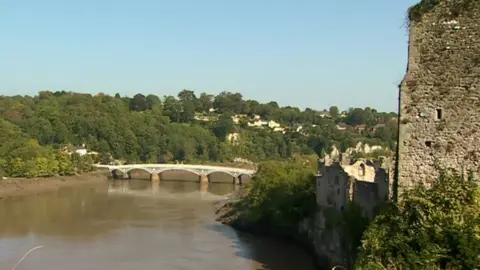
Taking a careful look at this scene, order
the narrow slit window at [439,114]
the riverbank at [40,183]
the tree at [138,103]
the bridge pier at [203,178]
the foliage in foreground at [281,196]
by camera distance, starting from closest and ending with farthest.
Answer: the narrow slit window at [439,114]
the foliage in foreground at [281,196]
the riverbank at [40,183]
the bridge pier at [203,178]
the tree at [138,103]

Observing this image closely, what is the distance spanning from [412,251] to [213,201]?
41.2 m

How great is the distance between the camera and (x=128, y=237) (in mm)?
32625

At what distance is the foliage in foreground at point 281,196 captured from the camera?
29.1m

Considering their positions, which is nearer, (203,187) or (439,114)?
(439,114)

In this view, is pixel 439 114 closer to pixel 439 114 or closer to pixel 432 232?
pixel 439 114

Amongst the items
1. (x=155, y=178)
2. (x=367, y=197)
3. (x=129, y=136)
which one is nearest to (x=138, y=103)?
(x=129, y=136)

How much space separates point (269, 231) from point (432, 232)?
2349cm

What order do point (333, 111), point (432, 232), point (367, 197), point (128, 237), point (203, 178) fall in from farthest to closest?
point (333, 111) → point (203, 178) → point (128, 237) → point (367, 197) → point (432, 232)

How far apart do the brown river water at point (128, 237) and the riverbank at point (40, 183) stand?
2052mm

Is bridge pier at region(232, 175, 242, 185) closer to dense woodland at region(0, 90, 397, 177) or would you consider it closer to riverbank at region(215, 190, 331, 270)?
dense woodland at region(0, 90, 397, 177)

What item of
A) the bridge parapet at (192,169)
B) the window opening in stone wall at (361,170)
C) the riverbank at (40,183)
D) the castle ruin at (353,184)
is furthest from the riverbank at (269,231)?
the bridge parapet at (192,169)

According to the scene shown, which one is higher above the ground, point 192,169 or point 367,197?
point 367,197

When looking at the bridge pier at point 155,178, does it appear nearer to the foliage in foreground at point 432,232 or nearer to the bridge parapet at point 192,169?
the bridge parapet at point 192,169

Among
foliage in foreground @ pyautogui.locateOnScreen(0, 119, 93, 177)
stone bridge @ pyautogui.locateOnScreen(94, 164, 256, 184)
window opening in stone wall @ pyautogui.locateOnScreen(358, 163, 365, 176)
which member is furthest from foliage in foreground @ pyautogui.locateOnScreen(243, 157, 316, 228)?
foliage in foreground @ pyautogui.locateOnScreen(0, 119, 93, 177)
